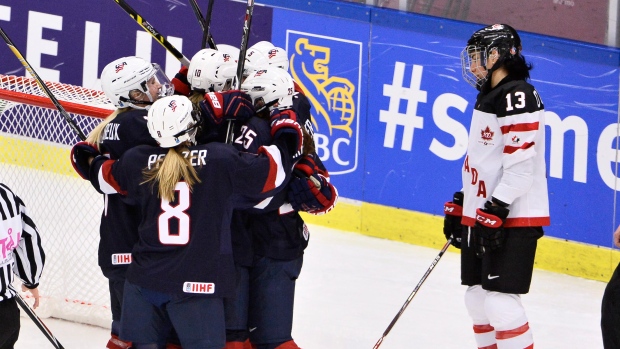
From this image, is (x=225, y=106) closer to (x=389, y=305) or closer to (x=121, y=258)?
(x=121, y=258)

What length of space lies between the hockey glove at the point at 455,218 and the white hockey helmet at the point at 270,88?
34.2 inches

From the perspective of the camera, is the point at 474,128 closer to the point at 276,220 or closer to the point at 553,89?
the point at 276,220

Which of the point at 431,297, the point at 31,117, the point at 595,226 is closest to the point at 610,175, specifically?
the point at 595,226

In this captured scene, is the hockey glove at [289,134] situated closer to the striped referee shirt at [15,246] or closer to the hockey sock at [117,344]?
the striped referee shirt at [15,246]

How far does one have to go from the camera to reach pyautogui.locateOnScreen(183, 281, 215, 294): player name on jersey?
3.56 metres

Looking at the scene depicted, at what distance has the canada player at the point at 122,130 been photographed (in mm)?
3963

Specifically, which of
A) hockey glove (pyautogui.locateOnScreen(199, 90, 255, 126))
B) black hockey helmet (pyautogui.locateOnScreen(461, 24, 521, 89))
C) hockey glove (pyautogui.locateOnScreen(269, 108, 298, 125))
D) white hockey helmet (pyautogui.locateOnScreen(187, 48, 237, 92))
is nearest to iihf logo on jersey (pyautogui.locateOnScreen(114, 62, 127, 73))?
white hockey helmet (pyautogui.locateOnScreen(187, 48, 237, 92))

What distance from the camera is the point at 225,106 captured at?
148 inches

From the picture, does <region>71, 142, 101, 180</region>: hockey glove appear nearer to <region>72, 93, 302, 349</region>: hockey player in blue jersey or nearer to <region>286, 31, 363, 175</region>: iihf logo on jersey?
<region>72, 93, 302, 349</region>: hockey player in blue jersey

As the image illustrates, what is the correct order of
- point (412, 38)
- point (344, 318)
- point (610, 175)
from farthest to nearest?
1. point (412, 38)
2. point (610, 175)
3. point (344, 318)

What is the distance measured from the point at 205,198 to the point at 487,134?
1.15m

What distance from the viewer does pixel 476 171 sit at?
14.0 feet

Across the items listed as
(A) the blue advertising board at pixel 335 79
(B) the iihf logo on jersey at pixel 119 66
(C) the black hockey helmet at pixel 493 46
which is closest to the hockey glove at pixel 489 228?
(C) the black hockey helmet at pixel 493 46

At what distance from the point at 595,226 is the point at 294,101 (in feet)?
7.80
